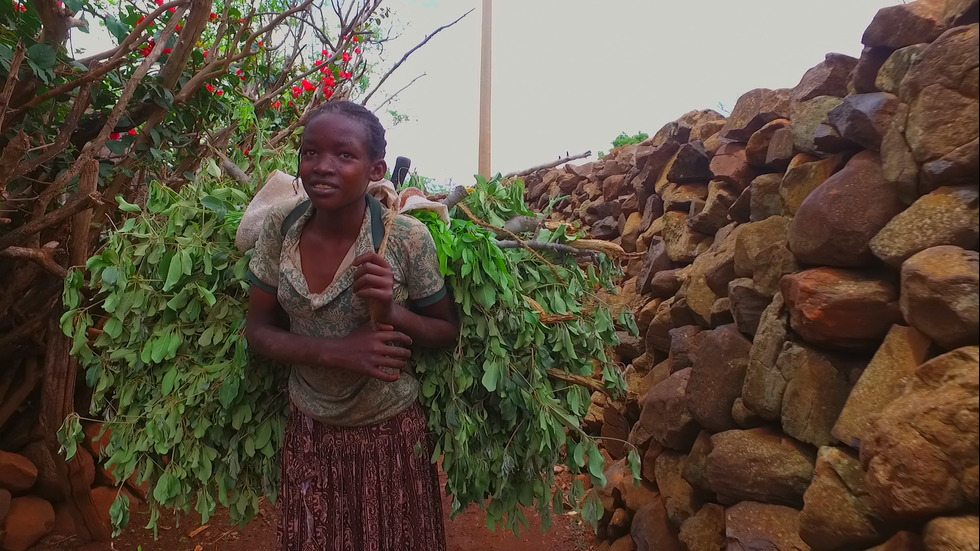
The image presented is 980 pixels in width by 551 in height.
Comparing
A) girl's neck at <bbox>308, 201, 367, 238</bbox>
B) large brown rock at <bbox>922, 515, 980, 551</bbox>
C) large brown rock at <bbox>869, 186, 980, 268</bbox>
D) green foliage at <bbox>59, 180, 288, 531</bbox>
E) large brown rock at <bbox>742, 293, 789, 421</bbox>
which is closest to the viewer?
large brown rock at <bbox>922, 515, 980, 551</bbox>

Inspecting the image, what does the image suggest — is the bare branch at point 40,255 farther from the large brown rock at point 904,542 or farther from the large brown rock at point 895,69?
the large brown rock at point 895,69

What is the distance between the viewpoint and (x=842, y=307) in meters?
1.76

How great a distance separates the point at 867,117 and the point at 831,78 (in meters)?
0.67

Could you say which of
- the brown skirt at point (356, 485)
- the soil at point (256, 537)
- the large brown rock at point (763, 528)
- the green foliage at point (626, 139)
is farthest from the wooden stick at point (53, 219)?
the green foliage at point (626, 139)

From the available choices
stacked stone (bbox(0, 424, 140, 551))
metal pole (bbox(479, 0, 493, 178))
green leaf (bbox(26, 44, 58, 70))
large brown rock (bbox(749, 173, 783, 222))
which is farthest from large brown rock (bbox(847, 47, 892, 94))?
stacked stone (bbox(0, 424, 140, 551))

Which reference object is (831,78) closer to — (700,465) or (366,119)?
(700,465)

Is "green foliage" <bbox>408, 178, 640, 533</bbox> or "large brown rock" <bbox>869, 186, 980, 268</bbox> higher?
"large brown rock" <bbox>869, 186, 980, 268</bbox>

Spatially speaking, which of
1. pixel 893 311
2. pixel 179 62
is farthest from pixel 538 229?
pixel 179 62

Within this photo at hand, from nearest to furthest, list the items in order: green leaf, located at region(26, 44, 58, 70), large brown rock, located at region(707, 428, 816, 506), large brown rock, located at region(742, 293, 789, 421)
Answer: large brown rock, located at region(707, 428, 816, 506) < large brown rock, located at region(742, 293, 789, 421) < green leaf, located at region(26, 44, 58, 70)

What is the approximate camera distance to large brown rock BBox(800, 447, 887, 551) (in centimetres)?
150

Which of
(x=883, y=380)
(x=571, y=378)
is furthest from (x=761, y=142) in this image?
(x=571, y=378)

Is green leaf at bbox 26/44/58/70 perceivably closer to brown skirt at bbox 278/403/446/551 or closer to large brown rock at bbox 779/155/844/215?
brown skirt at bbox 278/403/446/551

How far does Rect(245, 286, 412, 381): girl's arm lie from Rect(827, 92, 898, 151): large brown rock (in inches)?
61.7

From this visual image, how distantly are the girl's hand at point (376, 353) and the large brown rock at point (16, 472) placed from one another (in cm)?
290
